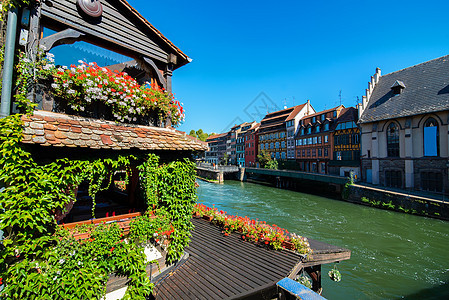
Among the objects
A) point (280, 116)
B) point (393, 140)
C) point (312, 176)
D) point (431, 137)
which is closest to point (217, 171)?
point (280, 116)

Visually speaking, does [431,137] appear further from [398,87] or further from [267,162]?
[267,162]

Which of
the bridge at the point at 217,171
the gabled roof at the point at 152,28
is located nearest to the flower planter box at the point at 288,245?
the gabled roof at the point at 152,28

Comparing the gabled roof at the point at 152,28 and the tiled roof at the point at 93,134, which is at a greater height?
the gabled roof at the point at 152,28

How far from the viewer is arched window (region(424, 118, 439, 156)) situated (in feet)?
76.4

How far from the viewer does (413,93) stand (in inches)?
1065

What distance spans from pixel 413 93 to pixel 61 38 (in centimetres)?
3573

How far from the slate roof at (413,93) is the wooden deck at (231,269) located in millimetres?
27432

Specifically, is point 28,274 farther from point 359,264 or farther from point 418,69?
point 418,69

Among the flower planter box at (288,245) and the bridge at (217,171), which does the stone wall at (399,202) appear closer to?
the flower planter box at (288,245)

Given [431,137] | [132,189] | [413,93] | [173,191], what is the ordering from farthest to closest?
[413,93]
[431,137]
[132,189]
[173,191]

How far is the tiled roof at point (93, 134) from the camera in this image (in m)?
3.66

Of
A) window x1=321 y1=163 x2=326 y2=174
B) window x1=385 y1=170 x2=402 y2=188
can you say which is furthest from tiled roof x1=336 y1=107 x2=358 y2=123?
window x1=385 y1=170 x2=402 y2=188

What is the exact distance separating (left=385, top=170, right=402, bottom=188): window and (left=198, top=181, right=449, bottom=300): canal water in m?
6.32

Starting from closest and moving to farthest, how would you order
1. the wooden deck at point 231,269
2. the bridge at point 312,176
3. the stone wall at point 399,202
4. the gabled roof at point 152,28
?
the wooden deck at point 231,269 → the gabled roof at point 152,28 → the stone wall at point 399,202 → the bridge at point 312,176
